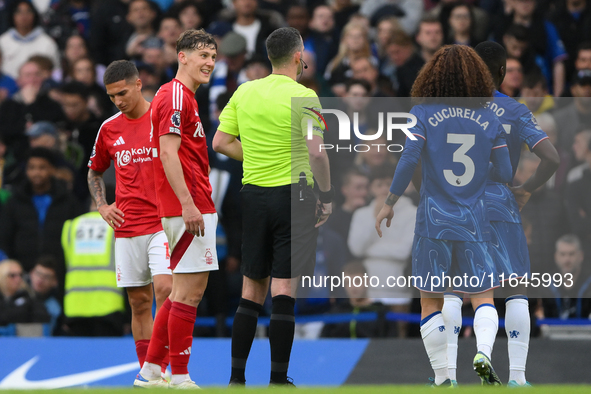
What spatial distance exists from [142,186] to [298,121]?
1342 mm

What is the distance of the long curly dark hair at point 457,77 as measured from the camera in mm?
5273

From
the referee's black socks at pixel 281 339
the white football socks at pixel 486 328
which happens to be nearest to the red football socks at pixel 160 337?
the referee's black socks at pixel 281 339

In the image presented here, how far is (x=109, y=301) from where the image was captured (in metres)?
8.02

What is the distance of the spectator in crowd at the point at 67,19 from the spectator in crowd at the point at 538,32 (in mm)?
5377

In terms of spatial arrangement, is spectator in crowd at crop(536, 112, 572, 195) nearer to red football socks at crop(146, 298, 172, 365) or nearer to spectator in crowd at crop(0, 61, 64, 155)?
red football socks at crop(146, 298, 172, 365)

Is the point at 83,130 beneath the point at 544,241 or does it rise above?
above

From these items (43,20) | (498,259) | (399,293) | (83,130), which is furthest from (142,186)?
(43,20)

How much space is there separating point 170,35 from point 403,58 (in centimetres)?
286

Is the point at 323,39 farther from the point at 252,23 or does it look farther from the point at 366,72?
the point at 366,72

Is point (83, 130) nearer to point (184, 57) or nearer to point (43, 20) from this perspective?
point (43, 20)

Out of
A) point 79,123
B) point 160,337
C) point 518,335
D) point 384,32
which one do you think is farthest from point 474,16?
point 160,337

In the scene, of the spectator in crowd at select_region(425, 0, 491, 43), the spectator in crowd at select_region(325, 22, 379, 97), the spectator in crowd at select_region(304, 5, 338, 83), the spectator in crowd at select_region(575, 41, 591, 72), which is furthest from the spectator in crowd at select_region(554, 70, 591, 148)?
the spectator in crowd at select_region(304, 5, 338, 83)

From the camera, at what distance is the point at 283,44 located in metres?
5.61

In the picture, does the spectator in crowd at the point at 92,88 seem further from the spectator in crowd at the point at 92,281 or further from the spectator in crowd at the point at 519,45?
the spectator in crowd at the point at 519,45
